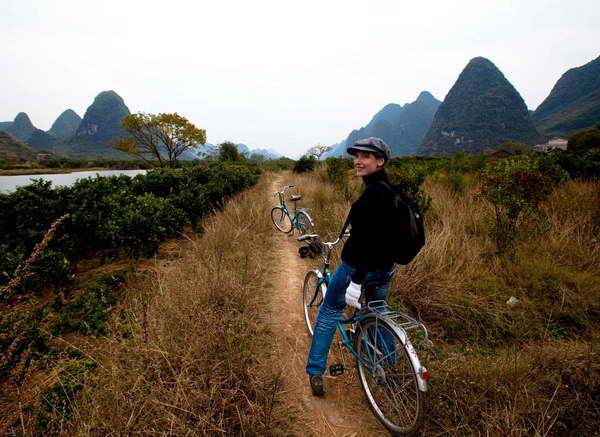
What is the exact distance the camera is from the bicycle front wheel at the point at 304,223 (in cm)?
637

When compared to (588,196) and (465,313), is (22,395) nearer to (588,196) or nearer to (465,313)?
(465,313)

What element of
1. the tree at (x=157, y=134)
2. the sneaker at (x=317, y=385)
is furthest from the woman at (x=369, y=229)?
the tree at (x=157, y=134)

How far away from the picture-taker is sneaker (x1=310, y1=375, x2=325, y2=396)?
2.26 m

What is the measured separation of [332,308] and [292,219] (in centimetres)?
504

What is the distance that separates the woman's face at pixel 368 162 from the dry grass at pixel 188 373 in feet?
5.99

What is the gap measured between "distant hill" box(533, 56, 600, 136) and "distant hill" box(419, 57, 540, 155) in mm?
8593

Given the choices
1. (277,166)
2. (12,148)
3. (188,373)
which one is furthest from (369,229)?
(12,148)

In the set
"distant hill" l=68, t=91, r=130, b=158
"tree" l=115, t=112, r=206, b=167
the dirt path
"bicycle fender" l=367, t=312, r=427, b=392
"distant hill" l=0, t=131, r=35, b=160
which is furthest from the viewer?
"distant hill" l=68, t=91, r=130, b=158

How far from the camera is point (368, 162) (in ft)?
5.80

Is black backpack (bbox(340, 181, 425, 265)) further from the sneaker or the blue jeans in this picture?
the sneaker

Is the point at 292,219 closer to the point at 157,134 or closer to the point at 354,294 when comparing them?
the point at 354,294

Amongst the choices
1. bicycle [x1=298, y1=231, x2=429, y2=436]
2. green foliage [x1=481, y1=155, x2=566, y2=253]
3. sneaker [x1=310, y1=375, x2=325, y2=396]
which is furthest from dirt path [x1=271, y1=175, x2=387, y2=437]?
green foliage [x1=481, y1=155, x2=566, y2=253]

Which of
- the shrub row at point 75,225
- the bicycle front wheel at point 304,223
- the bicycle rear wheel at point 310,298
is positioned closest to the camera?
the bicycle rear wheel at point 310,298

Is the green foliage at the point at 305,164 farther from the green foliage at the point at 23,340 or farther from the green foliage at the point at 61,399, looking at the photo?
the green foliage at the point at 61,399
